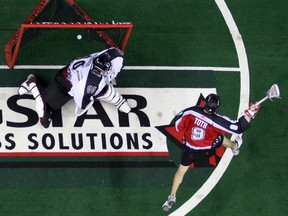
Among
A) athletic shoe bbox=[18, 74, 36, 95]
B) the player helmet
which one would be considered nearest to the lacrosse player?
the player helmet

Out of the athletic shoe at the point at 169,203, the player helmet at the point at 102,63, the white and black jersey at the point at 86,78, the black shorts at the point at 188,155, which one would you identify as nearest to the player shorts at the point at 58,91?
the white and black jersey at the point at 86,78

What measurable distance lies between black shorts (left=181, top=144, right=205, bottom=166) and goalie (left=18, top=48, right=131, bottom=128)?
4.40 ft

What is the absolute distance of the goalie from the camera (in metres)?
7.19

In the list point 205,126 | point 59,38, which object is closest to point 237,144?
point 205,126

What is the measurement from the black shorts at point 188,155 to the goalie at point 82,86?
134cm

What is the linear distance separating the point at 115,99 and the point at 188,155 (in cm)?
160

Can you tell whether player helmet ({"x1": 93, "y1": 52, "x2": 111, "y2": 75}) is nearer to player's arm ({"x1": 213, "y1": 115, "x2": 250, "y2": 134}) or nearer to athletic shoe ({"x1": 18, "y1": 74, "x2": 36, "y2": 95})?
athletic shoe ({"x1": 18, "y1": 74, "x2": 36, "y2": 95})

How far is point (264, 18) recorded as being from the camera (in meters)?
8.94

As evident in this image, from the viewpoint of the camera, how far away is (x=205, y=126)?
279 inches

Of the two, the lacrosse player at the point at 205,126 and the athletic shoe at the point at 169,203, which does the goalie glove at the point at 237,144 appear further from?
the athletic shoe at the point at 169,203

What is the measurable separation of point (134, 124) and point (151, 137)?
1.28 feet

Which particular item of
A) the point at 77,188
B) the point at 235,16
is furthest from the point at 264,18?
the point at 77,188

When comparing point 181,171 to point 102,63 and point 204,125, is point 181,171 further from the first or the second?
point 102,63

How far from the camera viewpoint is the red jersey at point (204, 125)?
7.04 meters
